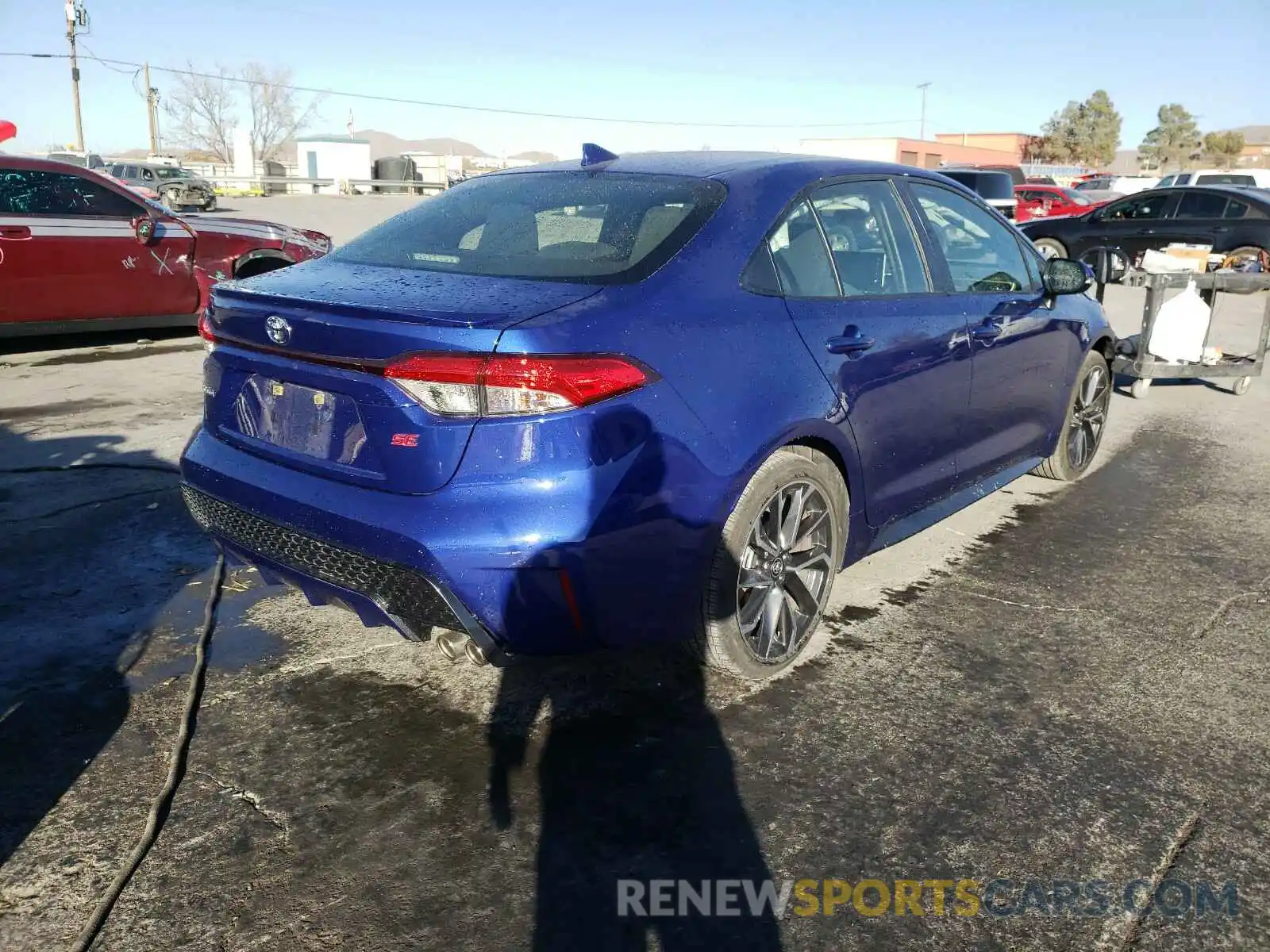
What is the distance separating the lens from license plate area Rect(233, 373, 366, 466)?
2.74m

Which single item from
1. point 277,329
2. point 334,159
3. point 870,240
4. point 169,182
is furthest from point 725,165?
point 334,159

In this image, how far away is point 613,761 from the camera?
2.88 m

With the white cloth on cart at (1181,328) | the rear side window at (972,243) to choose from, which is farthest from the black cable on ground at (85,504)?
the white cloth on cart at (1181,328)

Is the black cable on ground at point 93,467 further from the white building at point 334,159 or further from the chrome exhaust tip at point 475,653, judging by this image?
the white building at point 334,159

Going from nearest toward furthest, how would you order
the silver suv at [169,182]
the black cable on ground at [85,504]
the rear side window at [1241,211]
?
the black cable on ground at [85,504] < the rear side window at [1241,211] < the silver suv at [169,182]

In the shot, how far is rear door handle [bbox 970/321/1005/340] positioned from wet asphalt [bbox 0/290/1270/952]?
101 centimetres

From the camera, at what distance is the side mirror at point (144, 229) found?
840 cm

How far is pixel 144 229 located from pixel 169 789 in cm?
696

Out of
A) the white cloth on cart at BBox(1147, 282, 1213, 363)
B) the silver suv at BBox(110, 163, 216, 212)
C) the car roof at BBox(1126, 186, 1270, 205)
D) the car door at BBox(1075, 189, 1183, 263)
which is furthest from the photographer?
A: the silver suv at BBox(110, 163, 216, 212)

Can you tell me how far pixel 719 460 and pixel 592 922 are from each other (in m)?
1.25

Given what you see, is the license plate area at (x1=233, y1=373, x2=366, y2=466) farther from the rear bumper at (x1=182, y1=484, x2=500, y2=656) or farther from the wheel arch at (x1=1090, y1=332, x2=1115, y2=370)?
the wheel arch at (x1=1090, y1=332, x2=1115, y2=370)

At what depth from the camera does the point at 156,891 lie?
2334 mm

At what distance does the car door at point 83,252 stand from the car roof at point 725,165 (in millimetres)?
5647

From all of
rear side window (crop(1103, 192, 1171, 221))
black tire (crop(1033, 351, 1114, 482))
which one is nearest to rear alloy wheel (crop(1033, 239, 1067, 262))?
rear side window (crop(1103, 192, 1171, 221))
